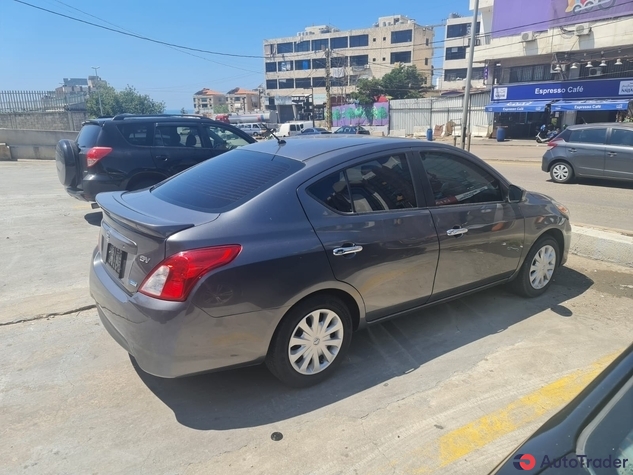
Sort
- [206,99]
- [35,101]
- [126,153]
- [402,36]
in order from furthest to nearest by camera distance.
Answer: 1. [206,99]
2. [402,36]
3. [35,101]
4. [126,153]

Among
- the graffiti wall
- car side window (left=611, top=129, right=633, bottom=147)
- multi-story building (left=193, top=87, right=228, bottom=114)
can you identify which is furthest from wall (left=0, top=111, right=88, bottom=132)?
multi-story building (left=193, top=87, right=228, bottom=114)

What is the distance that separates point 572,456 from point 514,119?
135 feet

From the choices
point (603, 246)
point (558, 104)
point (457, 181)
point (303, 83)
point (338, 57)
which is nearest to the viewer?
point (457, 181)

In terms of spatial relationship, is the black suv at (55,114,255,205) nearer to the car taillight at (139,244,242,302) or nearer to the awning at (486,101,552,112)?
the car taillight at (139,244,242,302)

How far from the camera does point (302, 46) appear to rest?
309 feet

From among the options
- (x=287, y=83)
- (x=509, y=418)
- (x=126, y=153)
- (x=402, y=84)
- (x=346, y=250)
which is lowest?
(x=509, y=418)

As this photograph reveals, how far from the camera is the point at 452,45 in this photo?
2921 inches

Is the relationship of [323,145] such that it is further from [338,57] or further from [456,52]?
[338,57]

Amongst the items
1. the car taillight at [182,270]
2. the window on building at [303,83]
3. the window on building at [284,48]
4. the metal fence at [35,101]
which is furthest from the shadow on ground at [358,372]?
the window on building at [284,48]

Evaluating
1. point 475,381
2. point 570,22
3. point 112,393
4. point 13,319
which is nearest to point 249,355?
point 112,393

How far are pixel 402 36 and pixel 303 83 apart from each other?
21395 millimetres

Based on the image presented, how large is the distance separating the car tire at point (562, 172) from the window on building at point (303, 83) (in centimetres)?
8435

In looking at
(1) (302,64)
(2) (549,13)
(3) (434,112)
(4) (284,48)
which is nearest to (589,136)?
(2) (549,13)

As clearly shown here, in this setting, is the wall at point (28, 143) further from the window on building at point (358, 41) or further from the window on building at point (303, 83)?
the window on building at point (303, 83)
